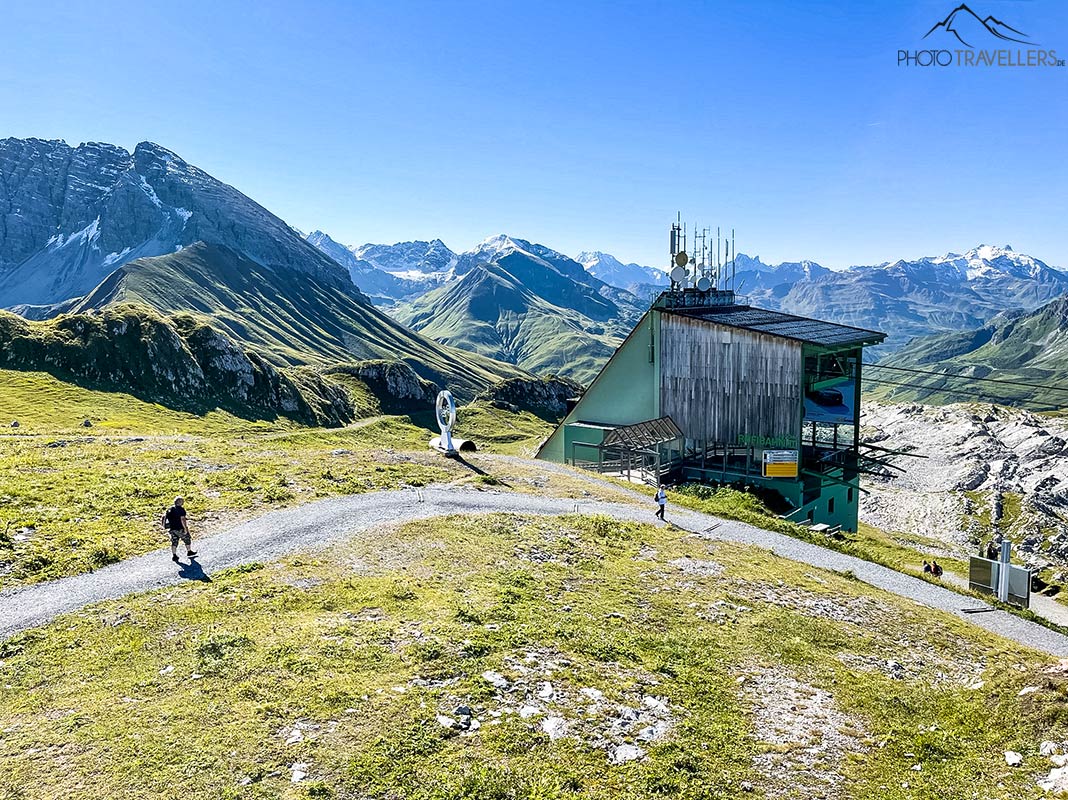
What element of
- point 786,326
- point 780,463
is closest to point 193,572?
point 780,463

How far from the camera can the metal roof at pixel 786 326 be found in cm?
4800

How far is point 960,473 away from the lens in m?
166

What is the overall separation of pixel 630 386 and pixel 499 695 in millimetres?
46709

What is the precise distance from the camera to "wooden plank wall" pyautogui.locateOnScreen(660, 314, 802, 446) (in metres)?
47.5

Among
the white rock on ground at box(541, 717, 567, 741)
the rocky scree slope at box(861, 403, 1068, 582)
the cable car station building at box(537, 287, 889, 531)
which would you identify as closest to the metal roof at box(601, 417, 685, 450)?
the cable car station building at box(537, 287, 889, 531)

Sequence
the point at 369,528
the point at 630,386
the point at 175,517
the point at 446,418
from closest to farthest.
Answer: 1. the point at 175,517
2. the point at 369,528
3. the point at 446,418
4. the point at 630,386

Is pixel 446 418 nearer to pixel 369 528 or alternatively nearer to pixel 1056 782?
pixel 369 528

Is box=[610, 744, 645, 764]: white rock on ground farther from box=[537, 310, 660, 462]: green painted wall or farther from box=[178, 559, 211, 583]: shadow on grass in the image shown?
box=[537, 310, 660, 462]: green painted wall

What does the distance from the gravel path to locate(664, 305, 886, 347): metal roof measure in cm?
1944

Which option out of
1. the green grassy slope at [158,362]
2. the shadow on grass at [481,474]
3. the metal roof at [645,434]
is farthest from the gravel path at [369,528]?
the green grassy slope at [158,362]

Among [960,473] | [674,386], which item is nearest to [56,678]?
[674,386]

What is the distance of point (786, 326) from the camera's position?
172 feet

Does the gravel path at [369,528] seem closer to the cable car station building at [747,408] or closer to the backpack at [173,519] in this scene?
the backpack at [173,519]

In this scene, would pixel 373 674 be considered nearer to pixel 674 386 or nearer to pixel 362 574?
pixel 362 574
